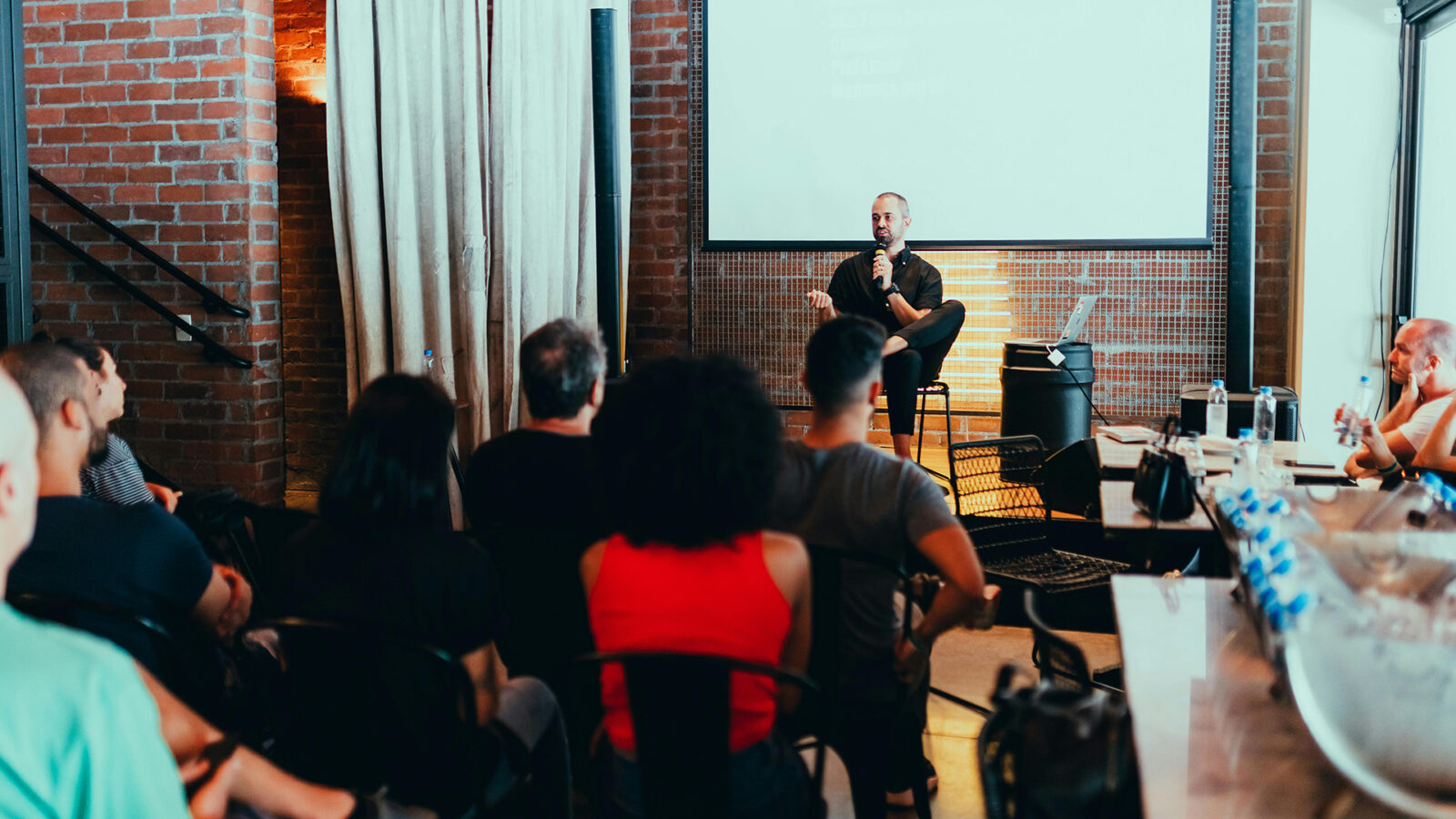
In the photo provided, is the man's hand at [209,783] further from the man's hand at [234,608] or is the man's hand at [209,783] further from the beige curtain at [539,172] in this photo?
the beige curtain at [539,172]

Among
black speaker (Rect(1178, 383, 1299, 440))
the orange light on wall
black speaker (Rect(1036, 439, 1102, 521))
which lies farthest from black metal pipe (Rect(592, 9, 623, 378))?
black speaker (Rect(1178, 383, 1299, 440))

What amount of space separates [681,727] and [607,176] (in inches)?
135

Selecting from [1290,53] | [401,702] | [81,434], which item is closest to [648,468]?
[401,702]

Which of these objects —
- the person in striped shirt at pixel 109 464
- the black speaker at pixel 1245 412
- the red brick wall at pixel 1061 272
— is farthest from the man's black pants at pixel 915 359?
the person in striped shirt at pixel 109 464

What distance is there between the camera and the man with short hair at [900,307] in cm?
477

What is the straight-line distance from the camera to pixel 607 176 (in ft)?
14.7

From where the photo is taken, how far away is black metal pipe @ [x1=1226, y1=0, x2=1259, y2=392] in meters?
5.06

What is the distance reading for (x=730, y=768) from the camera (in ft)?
4.67

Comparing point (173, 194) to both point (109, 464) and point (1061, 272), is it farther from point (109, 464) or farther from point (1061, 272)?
point (1061, 272)

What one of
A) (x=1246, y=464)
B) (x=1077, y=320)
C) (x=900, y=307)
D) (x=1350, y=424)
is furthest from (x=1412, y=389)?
(x=900, y=307)

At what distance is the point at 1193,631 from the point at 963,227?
4.31 metres

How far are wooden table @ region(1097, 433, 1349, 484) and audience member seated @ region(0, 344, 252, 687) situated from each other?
7.92ft

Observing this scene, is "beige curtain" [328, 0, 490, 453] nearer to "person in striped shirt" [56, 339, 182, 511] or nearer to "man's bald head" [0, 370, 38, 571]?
"person in striped shirt" [56, 339, 182, 511]

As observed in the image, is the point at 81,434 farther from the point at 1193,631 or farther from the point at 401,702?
the point at 1193,631
